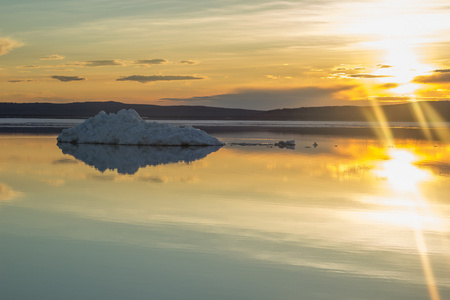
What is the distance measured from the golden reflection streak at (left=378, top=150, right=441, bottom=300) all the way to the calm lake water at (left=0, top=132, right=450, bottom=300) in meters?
0.03

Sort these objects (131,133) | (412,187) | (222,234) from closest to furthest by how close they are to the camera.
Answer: (222,234)
(412,187)
(131,133)

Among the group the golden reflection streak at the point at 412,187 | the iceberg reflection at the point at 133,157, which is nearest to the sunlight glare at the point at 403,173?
the golden reflection streak at the point at 412,187

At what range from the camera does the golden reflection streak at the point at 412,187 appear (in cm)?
593

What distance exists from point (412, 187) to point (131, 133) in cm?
1469

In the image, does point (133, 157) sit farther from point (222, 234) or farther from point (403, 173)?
point (222, 234)

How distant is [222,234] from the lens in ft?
24.5

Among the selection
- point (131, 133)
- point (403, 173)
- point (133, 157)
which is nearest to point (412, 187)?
point (403, 173)

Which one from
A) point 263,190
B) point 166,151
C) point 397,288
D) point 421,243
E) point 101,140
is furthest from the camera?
point 101,140

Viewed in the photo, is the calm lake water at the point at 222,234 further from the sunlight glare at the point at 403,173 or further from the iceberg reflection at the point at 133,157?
the iceberg reflection at the point at 133,157

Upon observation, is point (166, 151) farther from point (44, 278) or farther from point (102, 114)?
point (44, 278)

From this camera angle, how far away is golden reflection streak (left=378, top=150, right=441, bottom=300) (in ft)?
19.5

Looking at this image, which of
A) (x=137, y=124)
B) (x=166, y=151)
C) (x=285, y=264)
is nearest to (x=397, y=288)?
(x=285, y=264)

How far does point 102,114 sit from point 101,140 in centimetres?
188

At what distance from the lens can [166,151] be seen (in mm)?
21109
